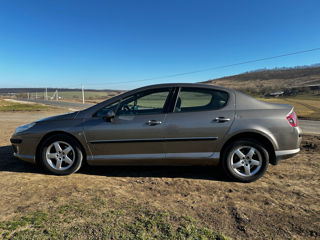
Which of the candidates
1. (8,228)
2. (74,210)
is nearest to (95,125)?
(74,210)

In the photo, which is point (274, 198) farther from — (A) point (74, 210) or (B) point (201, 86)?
(A) point (74, 210)

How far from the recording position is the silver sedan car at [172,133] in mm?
3221

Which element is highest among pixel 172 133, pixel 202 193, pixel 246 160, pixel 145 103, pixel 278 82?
pixel 278 82

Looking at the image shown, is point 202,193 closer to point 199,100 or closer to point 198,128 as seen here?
point 198,128

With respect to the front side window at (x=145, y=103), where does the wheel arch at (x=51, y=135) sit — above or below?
below

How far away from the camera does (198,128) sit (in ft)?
10.6

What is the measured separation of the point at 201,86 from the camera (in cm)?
354

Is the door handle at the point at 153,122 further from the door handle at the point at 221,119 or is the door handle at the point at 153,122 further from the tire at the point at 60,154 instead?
the tire at the point at 60,154

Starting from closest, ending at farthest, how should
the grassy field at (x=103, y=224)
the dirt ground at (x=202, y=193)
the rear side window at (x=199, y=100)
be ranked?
1. the grassy field at (x=103, y=224)
2. the dirt ground at (x=202, y=193)
3. the rear side window at (x=199, y=100)

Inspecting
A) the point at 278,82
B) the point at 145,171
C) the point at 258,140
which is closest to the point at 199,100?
the point at 258,140

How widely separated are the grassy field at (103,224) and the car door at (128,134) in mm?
939

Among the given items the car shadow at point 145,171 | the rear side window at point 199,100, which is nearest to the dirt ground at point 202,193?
the car shadow at point 145,171

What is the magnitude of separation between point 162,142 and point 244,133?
1270mm

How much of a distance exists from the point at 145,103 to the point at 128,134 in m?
0.62
